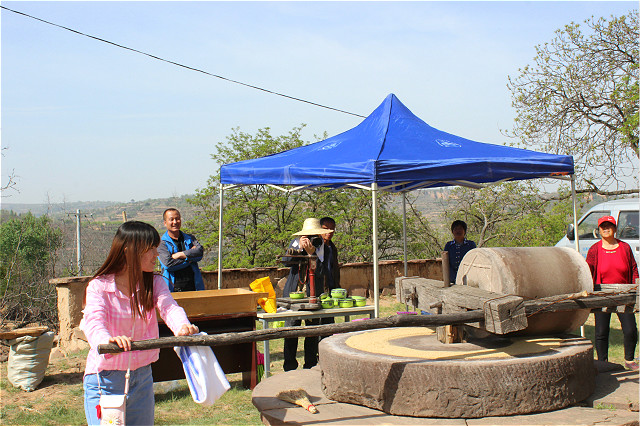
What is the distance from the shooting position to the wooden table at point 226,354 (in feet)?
19.0

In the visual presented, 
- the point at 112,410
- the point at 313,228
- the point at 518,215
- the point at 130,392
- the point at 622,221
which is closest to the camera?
the point at 112,410

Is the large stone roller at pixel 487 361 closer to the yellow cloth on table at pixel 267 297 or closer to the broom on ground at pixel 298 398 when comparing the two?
the broom on ground at pixel 298 398

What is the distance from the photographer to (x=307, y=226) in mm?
6582

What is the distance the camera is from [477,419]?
3.69 metres

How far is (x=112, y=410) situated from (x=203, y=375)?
434 mm

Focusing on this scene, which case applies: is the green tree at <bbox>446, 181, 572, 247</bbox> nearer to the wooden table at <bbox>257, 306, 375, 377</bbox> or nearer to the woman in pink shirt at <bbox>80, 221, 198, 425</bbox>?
the wooden table at <bbox>257, 306, 375, 377</bbox>

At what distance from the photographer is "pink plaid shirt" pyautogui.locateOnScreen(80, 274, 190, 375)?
2832 mm

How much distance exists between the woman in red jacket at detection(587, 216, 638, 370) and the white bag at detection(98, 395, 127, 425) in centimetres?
460

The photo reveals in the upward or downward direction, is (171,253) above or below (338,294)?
above

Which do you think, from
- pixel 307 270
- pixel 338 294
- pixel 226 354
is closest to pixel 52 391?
pixel 226 354

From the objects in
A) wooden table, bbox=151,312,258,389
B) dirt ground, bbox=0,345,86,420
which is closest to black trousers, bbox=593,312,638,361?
wooden table, bbox=151,312,258,389

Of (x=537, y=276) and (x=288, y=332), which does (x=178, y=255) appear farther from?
(x=537, y=276)

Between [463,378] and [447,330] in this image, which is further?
[447,330]

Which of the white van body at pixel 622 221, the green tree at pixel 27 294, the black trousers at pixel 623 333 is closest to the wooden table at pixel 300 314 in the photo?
the black trousers at pixel 623 333
